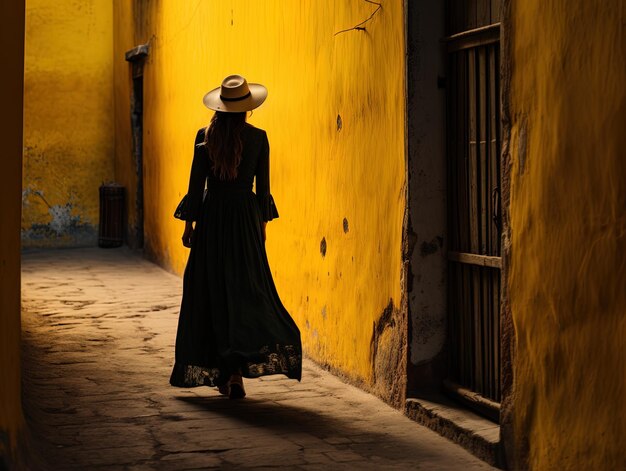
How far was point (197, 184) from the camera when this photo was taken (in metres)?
5.91

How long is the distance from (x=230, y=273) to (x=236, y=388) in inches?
24.3

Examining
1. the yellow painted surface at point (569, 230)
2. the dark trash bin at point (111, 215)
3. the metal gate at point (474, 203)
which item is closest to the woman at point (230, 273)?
the metal gate at point (474, 203)

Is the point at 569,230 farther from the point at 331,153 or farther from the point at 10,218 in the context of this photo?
the point at 331,153

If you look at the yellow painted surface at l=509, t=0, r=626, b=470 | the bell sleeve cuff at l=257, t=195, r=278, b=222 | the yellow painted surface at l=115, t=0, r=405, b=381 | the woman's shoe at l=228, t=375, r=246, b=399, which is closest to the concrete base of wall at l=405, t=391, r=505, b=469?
the yellow painted surface at l=509, t=0, r=626, b=470

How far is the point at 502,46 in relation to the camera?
4234 millimetres

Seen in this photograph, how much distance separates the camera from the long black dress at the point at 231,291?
5.77m

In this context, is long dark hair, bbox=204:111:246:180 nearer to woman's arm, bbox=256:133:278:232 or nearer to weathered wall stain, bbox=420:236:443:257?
woman's arm, bbox=256:133:278:232

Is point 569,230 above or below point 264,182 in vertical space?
below

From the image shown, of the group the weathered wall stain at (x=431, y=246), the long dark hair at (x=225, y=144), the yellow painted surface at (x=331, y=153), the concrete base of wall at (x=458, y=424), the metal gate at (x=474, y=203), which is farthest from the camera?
the long dark hair at (x=225, y=144)

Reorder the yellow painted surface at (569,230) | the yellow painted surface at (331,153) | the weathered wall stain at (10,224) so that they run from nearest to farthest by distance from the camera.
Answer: the yellow painted surface at (569,230) → the weathered wall stain at (10,224) → the yellow painted surface at (331,153)

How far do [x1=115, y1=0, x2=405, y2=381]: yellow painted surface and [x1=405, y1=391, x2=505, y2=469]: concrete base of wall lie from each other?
564 millimetres

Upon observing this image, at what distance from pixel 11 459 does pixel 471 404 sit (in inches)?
85.5

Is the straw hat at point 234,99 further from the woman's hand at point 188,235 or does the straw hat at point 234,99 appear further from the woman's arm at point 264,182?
the woman's hand at point 188,235

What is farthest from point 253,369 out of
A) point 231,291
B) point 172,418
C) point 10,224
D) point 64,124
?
point 64,124
